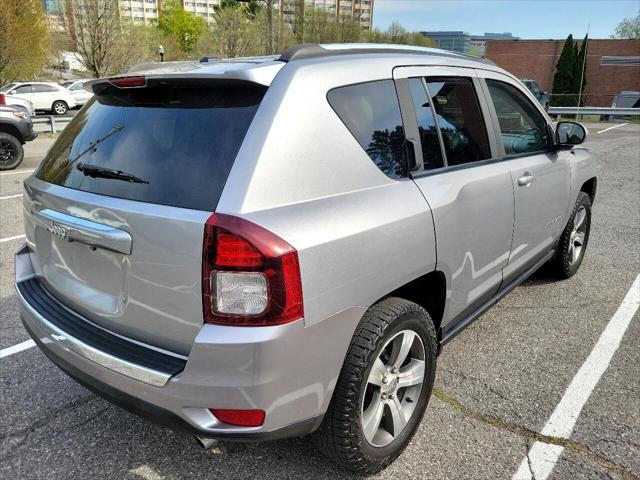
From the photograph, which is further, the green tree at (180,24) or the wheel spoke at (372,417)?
the green tree at (180,24)

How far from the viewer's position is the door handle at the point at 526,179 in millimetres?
3240

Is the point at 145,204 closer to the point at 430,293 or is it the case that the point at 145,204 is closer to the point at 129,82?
the point at 129,82

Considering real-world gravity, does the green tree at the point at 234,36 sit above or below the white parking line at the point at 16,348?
above

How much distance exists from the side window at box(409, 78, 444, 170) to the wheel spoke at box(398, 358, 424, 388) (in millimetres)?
932

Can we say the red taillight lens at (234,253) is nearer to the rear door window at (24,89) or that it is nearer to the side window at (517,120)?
the side window at (517,120)

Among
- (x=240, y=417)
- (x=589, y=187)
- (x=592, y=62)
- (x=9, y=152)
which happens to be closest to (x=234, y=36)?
(x=9, y=152)

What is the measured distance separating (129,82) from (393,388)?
5.75 ft

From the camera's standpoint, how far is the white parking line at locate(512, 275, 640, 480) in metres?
2.40

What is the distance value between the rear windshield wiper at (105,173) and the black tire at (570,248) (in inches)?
138

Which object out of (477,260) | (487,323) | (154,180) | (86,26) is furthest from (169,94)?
(86,26)

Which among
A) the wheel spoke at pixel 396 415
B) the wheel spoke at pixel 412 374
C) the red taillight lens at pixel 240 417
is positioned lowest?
the wheel spoke at pixel 396 415

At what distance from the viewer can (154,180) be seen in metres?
1.99

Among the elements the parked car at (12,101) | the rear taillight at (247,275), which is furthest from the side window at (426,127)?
the parked car at (12,101)

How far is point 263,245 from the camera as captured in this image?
69.0 inches
